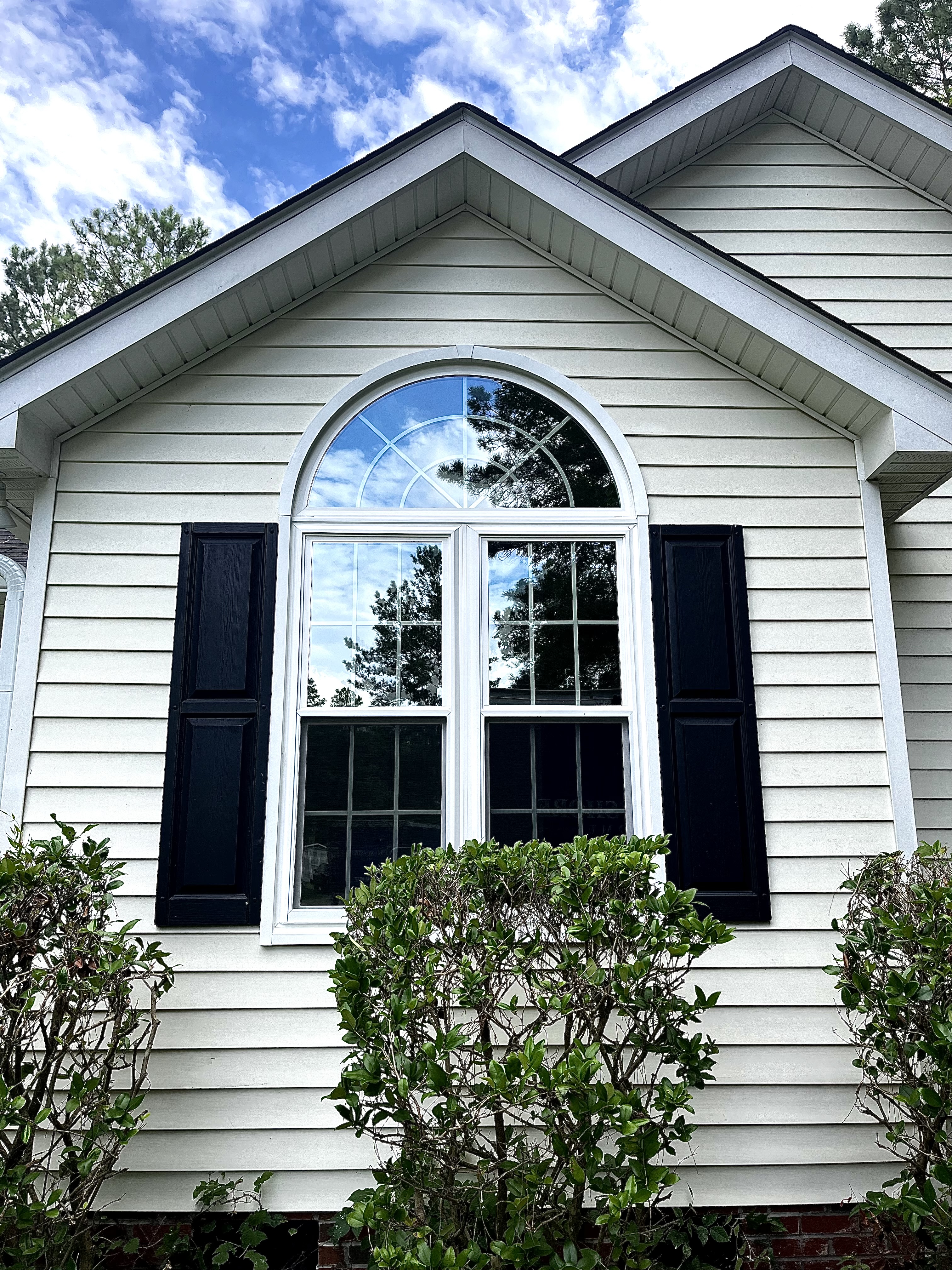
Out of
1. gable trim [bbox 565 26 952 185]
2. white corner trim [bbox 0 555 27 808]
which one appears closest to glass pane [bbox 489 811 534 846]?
white corner trim [bbox 0 555 27 808]

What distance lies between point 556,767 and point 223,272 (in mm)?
2687

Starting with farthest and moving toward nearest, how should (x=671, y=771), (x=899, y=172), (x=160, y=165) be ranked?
(x=160, y=165), (x=899, y=172), (x=671, y=771)

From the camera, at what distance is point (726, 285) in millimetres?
4133

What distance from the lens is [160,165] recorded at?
23766 millimetres

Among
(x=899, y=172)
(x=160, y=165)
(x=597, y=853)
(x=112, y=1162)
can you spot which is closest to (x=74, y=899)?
(x=112, y=1162)

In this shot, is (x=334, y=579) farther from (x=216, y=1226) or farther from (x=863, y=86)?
(x=863, y=86)

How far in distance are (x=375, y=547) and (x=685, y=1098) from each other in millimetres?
2608

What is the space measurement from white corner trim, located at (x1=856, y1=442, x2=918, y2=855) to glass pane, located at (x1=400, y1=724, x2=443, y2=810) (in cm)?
199

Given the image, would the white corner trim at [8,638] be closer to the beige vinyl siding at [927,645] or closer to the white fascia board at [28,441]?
the white fascia board at [28,441]

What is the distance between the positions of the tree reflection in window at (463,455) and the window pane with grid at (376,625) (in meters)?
0.26

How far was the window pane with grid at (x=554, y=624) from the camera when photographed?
13.6 ft

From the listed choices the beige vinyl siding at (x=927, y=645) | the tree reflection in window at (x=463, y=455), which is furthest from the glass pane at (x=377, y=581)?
the beige vinyl siding at (x=927, y=645)

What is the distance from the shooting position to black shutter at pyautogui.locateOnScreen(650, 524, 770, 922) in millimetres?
3896

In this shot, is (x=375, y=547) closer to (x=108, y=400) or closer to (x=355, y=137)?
(x=108, y=400)
